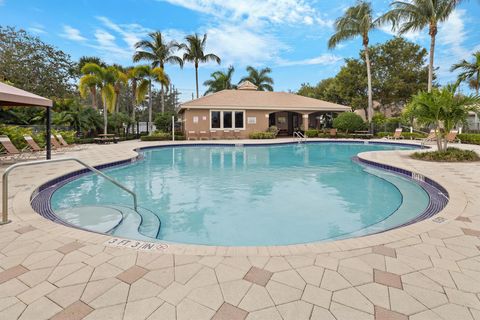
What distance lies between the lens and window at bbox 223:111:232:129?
2205 cm

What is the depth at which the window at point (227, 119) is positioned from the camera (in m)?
22.0

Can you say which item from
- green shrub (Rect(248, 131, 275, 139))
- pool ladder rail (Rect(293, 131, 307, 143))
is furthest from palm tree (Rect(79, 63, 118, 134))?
pool ladder rail (Rect(293, 131, 307, 143))

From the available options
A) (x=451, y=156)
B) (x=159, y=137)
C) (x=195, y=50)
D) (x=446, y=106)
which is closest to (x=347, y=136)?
(x=451, y=156)

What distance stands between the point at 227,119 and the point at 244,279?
20266mm

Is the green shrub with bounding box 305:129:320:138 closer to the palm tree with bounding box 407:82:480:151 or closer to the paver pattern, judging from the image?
the palm tree with bounding box 407:82:480:151

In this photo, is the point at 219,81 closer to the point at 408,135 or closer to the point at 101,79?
the point at 101,79

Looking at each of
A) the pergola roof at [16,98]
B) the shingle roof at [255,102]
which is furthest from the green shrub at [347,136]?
the pergola roof at [16,98]

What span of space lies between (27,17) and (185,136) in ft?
53.3

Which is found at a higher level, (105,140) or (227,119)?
(227,119)

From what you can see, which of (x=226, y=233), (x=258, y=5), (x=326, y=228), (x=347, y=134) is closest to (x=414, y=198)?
(x=326, y=228)

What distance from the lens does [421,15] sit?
18562 millimetres

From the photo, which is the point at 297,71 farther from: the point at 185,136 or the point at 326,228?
the point at 326,228

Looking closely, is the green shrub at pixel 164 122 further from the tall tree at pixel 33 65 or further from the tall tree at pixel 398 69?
the tall tree at pixel 398 69

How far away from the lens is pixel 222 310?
2.00 meters
